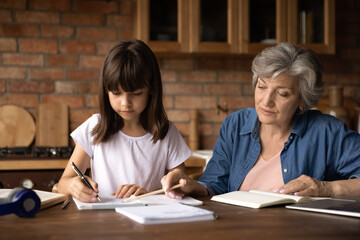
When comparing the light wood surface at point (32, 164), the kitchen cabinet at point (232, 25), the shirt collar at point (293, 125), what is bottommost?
the light wood surface at point (32, 164)

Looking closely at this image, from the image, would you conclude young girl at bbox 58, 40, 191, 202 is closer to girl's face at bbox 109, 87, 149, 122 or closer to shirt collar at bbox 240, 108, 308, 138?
girl's face at bbox 109, 87, 149, 122

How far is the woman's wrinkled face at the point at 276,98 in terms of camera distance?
1.63 metres

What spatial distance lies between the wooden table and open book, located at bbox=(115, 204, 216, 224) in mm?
20

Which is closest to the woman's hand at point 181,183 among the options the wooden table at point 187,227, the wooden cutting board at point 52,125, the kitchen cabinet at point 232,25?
the wooden table at point 187,227

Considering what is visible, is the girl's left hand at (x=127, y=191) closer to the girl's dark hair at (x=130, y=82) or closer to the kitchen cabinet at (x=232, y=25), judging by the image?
the girl's dark hair at (x=130, y=82)

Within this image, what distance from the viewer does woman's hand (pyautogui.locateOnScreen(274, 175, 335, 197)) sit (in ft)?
4.48

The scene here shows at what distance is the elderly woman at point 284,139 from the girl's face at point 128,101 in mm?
381

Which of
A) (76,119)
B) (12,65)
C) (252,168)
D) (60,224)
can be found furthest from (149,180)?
(12,65)

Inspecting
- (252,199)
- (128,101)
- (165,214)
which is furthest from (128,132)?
(165,214)

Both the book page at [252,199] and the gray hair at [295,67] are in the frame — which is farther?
the gray hair at [295,67]

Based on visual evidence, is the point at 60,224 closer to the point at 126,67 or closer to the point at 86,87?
the point at 126,67

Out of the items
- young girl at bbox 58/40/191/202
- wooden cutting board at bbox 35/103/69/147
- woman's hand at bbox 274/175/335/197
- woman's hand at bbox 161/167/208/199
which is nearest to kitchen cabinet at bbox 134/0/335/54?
wooden cutting board at bbox 35/103/69/147

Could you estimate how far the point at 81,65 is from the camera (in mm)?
3096

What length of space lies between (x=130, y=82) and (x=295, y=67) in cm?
61
